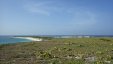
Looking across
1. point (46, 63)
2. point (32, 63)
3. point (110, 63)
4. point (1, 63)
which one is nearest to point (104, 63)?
point (110, 63)

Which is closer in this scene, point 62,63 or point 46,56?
point 62,63

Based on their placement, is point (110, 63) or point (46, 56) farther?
point (46, 56)

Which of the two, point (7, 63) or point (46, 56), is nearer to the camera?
point (7, 63)

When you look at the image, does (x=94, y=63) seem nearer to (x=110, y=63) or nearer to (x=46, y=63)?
(x=110, y=63)

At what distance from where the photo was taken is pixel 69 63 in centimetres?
1460

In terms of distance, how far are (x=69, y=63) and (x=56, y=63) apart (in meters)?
0.95

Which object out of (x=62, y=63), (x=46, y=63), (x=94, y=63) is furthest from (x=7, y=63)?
(x=94, y=63)

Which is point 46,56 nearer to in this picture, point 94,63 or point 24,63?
point 24,63

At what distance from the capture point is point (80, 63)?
14516mm

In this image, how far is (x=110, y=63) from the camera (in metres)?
14.9

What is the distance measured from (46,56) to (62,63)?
13.5 feet

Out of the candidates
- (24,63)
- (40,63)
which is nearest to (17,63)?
(24,63)

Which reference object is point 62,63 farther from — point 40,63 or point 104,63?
point 104,63

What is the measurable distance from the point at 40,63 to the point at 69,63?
2.20m
